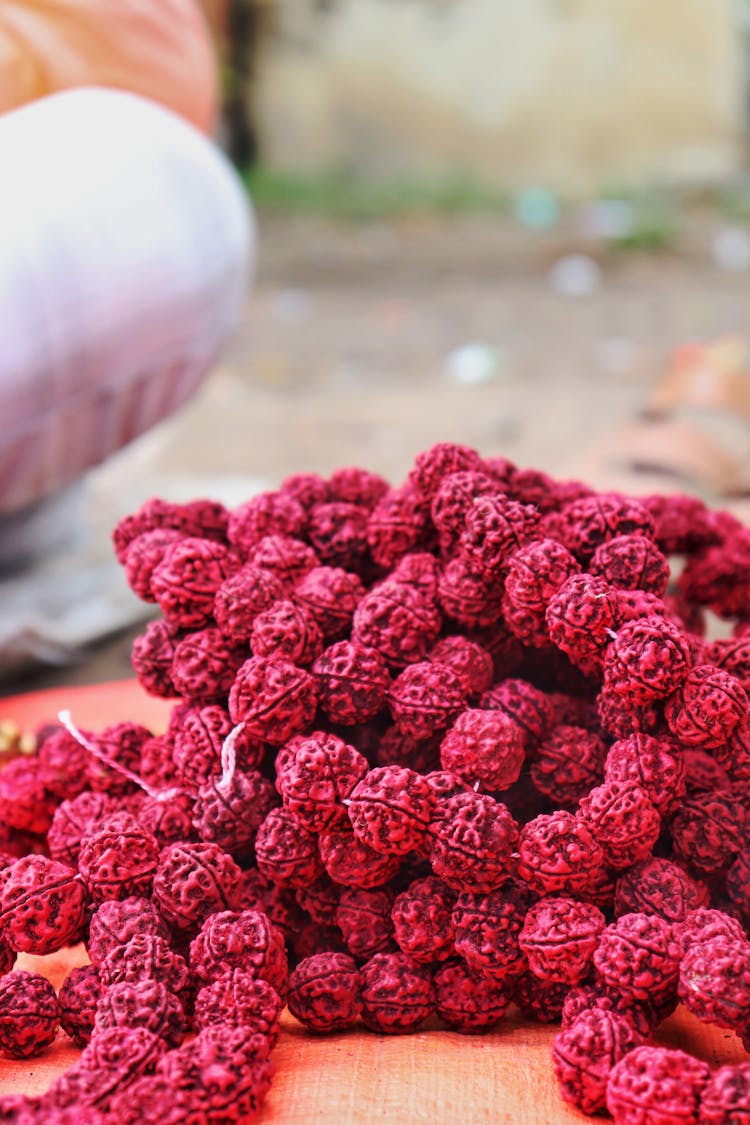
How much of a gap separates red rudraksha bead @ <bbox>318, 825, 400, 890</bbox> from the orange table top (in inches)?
3.9

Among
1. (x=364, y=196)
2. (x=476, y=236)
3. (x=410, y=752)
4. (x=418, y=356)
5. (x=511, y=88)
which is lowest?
(x=410, y=752)

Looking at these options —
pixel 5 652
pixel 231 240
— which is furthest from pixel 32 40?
pixel 5 652

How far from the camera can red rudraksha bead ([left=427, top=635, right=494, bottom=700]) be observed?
0.77 metres

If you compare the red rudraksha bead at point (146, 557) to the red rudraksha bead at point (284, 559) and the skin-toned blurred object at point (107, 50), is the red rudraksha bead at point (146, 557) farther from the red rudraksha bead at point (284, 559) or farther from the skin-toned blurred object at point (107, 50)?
the skin-toned blurred object at point (107, 50)

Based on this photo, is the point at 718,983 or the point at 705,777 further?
the point at 705,777

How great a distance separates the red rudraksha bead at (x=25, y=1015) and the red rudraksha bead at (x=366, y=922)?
178 mm

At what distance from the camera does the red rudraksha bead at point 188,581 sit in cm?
79

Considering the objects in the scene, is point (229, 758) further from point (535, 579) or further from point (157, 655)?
point (535, 579)

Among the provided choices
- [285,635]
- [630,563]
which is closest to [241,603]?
[285,635]

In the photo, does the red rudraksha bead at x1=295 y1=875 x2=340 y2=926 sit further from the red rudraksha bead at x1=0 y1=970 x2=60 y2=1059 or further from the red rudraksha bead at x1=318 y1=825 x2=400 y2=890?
the red rudraksha bead at x1=0 y1=970 x2=60 y2=1059

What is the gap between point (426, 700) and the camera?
2.45ft

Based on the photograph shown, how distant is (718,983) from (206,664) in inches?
14.0

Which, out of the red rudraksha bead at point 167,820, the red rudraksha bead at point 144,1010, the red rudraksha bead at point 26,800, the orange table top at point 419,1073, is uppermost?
the red rudraksha bead at point 26,800

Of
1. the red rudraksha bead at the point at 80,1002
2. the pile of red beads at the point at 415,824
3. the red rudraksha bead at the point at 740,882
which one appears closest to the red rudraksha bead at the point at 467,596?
the pile of red beads at the point at 415,824
